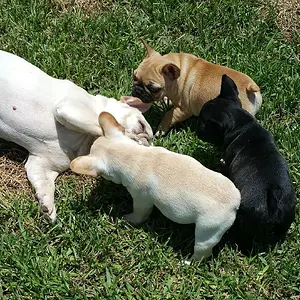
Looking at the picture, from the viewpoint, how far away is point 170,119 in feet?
18.7

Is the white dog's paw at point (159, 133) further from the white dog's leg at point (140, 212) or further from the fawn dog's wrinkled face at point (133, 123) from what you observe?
the white dog's leg at point (140, 212)

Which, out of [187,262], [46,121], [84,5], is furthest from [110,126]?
[84,5]

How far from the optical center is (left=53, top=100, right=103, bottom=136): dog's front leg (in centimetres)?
498

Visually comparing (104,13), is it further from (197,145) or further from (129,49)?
(197,145)

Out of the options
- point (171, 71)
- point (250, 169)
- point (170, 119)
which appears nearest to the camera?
point (250, 169)

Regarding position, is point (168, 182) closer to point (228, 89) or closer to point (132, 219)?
point (132, 219)

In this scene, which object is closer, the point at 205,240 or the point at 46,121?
the point at 205,240

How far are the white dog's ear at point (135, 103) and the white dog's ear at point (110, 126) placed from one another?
1.88 feet

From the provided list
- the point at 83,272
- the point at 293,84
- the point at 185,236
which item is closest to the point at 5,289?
the point at 83,272

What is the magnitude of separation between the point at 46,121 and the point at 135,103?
2.78 feet

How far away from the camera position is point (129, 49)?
6352 millimetres

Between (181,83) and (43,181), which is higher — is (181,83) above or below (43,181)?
above

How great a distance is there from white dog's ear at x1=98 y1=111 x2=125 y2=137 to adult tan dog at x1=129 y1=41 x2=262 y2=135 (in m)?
0.63

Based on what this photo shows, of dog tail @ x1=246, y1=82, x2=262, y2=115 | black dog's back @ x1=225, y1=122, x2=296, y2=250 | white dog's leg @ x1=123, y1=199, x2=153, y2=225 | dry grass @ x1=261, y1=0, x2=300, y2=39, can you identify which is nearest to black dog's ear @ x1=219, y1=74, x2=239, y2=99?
dog tail @ x1=246, y1=82, x2=262, y2=115
